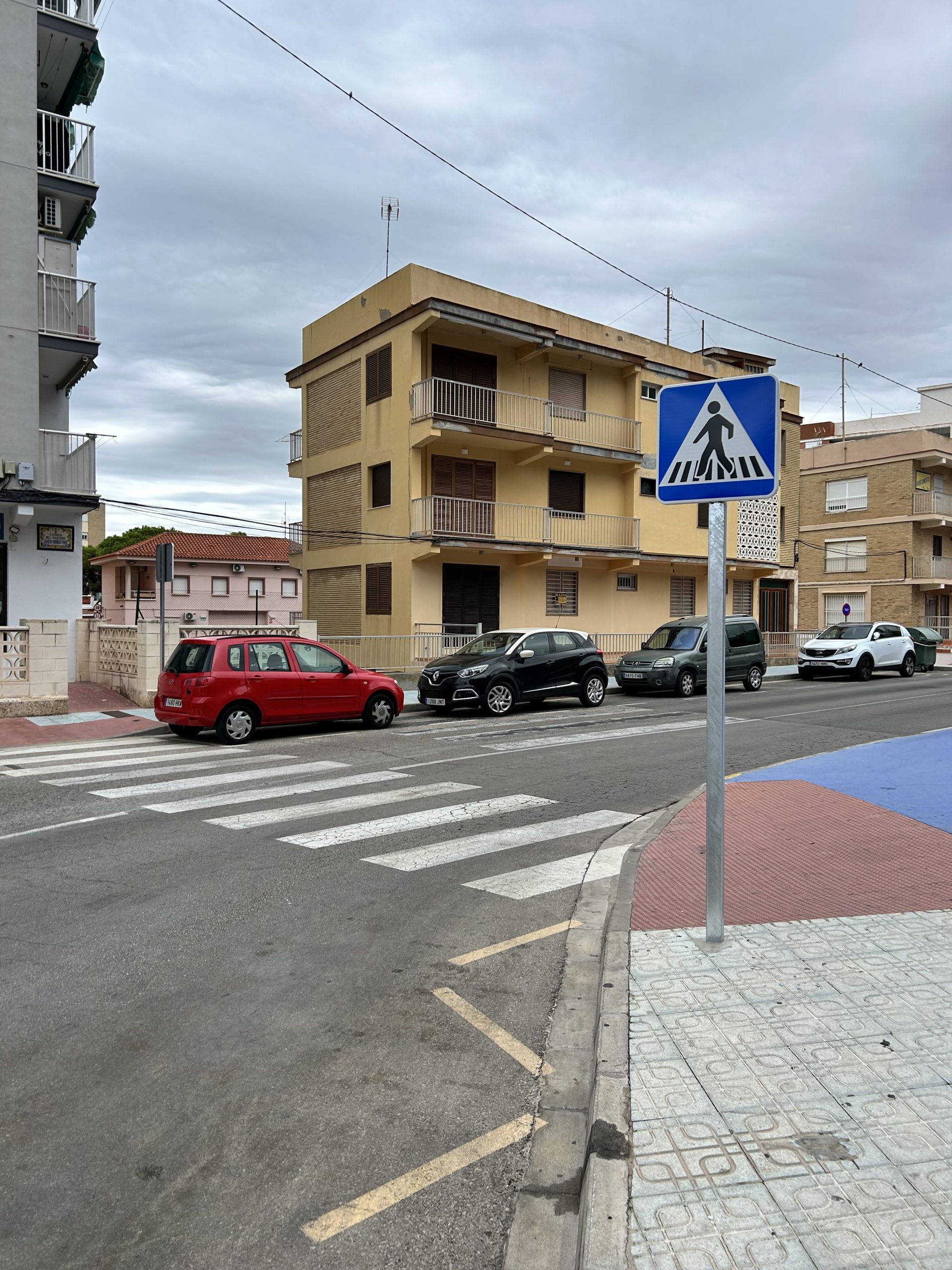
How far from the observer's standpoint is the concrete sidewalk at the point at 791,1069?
2568 millimetres

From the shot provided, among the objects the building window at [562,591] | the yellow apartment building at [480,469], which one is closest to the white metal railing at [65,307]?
the yellow apartment building at [480,469]

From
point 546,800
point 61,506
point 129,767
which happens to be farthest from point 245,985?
point 61,506

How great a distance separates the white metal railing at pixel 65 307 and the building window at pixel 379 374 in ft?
25.5

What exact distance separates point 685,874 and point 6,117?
22337 mm

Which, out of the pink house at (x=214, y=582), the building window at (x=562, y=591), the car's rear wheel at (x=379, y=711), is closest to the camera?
the car's rear wheel at (x=379, y=711)

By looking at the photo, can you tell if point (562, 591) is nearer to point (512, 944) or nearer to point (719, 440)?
point (512, 944)

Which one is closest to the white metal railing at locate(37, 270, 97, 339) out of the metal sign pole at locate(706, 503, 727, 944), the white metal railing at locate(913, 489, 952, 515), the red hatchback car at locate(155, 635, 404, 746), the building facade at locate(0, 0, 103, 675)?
the building facade at locate(0, 0, 103, 675)

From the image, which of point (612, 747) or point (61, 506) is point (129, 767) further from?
point (61, 506)

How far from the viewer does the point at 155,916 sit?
5.69 m

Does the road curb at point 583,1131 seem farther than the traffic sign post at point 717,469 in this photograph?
No

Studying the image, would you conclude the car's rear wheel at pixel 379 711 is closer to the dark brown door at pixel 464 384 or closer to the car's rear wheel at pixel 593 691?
the car's rear wheel at pixel 593 691

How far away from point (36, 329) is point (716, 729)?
20.4 metres

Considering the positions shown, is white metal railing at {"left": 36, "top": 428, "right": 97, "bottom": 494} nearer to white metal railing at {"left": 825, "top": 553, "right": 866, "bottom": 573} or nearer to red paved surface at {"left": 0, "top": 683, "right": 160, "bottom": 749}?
red paved surface at {"left": 0, "top": 683, "right": 160, "bottom": 749}

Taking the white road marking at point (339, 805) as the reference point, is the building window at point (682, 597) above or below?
above
